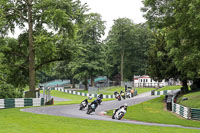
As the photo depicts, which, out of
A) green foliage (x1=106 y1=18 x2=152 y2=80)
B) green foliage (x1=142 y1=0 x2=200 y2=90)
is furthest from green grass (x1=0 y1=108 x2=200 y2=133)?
green foliage (x1=106 y1=18 x2=152 y2=80)

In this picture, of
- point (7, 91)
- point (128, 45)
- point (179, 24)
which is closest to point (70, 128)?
point (179, 24)

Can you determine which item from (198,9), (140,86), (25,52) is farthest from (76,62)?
(198,9)

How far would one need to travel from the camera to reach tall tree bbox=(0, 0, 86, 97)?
28.7 meters

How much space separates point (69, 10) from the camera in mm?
30578

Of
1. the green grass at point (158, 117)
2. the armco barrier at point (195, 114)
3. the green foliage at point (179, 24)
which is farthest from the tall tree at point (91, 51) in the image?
the armco barrier at point (195, 114)

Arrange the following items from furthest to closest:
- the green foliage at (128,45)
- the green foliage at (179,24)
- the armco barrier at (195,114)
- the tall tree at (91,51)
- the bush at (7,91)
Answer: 1. the green foliage at (128,45)
2. the tall tree at (91,51)
3. the bush at (7,91)
4. the armco barrier at (195,114)
5. the green foliage at (179,24)

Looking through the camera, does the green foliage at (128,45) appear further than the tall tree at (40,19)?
Yes

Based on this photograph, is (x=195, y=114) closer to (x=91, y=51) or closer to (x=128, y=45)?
(x=91, y=51)

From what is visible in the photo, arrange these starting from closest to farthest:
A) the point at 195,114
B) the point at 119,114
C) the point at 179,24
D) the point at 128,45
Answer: the point at 119,114, the point at 195,114, the point at 179,24, the point at 128,45

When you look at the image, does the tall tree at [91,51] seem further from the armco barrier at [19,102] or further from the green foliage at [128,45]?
the armco barrier at [19,102]

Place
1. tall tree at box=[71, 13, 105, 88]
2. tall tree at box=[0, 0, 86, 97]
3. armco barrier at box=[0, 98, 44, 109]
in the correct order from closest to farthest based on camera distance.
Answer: armco barrier at box=[0, 98, 44, 109], tall tree at box=[0, 0, 86, 97], tall tree at box=[71, 13, 105, 88]

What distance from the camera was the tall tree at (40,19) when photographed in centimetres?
2872

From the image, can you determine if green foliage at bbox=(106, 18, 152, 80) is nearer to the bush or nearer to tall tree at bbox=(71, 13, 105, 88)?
tall tree at bbox=(71, 13, 105, 88)

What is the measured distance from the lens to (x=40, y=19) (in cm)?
3119
